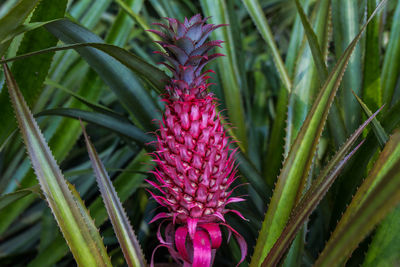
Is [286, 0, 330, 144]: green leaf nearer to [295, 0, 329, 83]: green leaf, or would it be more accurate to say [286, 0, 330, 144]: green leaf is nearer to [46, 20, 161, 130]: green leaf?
[295, 0, 329, 83]: green leaf

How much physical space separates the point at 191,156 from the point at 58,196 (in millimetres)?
186

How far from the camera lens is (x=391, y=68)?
0.91m

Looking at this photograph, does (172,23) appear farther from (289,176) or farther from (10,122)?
(10,122)

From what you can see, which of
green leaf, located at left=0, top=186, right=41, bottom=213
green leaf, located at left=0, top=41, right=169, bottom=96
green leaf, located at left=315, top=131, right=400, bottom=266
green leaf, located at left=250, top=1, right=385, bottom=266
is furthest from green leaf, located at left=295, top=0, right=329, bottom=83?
green leaf, located at left=0, top=186, right=41, bottom=213

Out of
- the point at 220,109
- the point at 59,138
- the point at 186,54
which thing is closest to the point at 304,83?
the point at 220,109

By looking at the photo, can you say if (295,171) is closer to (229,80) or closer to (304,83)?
(304,83)

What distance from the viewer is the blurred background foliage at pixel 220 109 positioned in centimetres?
71

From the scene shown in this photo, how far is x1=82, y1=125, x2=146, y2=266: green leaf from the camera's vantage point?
0.52 meters

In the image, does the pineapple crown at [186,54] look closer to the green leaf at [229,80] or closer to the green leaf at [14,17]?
the green leaf at [14,17]

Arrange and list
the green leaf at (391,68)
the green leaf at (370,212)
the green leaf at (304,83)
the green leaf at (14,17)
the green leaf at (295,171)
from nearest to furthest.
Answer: the green leaf at (370,212) < the green leaf at (14,17) < the green leaf at (295,171) < the green leaf at (304,83) < the green leaf at (391,68)

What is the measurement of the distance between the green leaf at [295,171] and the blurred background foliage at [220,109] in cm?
9

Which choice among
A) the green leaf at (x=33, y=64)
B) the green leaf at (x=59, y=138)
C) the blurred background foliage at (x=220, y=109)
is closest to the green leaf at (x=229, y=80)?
the blurred background foliage at (x=220, y=109)

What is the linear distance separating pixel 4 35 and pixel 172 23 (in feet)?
0.73

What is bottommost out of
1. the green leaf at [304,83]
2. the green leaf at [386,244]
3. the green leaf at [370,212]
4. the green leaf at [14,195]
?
the green leaf at [386,244]
